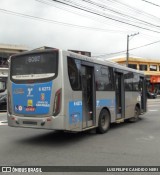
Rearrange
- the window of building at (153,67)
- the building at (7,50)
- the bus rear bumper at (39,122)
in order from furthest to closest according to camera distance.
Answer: the window of building at (153,67) < the building at (7,50) < the bus rear bumper at (39,122)

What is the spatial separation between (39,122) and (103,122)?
11.1 ft

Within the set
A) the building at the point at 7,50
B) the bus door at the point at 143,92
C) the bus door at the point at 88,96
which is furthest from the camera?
the building at the point at 7,50

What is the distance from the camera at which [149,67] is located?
5894cm

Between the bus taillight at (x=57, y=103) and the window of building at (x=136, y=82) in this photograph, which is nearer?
the bus taillight at (x=57, y=103)

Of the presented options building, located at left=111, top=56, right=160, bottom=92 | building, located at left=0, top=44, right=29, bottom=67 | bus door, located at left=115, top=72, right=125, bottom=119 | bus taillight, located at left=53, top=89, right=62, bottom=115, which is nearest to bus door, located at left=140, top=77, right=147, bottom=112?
bus door, located at left=115, top=72, right=125, bottom=119

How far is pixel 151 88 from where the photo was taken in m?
59.8

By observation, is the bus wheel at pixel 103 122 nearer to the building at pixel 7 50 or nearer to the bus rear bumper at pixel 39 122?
the bus rear bumper at pixel 39 122

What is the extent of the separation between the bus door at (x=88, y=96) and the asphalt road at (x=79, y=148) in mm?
628

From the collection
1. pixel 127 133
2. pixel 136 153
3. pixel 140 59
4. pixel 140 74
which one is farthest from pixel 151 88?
pixel 136 153

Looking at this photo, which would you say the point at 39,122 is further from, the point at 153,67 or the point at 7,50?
the point at 153,67

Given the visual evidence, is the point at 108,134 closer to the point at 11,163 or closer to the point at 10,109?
the point at 10,109

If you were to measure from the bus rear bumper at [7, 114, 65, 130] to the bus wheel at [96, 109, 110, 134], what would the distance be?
9.09 ft

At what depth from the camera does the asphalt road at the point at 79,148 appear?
7383mm

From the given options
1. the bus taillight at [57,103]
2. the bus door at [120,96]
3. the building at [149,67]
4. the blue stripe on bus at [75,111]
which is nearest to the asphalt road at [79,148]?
the blue stripe on bus at [75,111]
